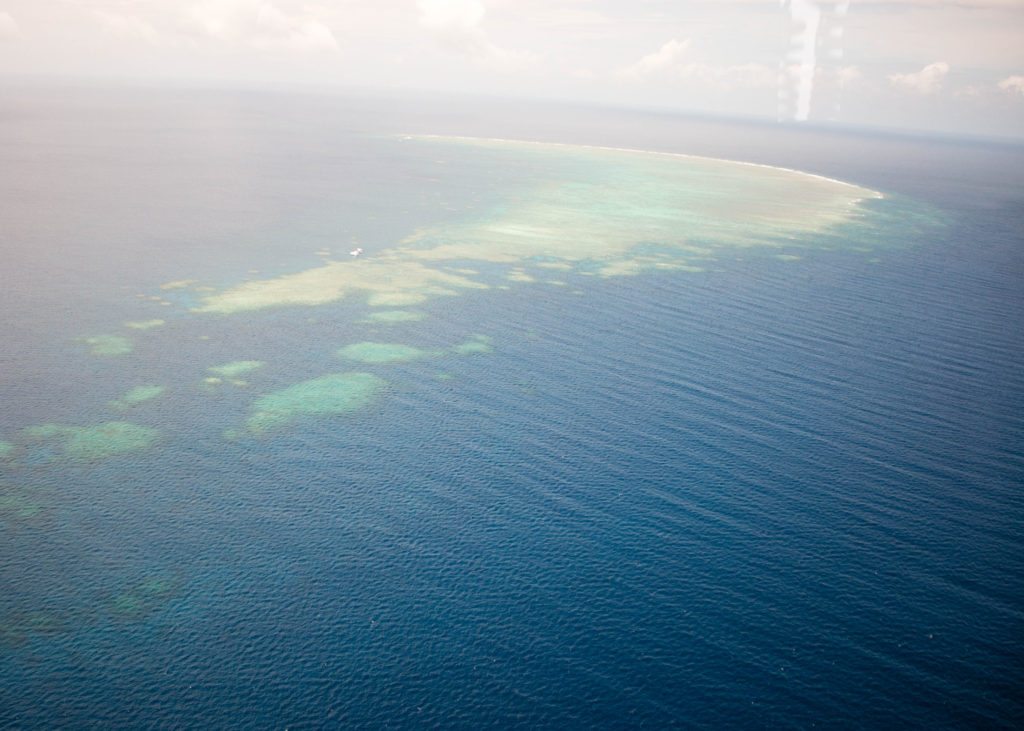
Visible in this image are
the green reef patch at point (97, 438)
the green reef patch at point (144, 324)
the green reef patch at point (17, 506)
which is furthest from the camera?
the green reef patch at point (144, 324)

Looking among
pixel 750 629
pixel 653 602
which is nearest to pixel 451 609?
pixel 653 602

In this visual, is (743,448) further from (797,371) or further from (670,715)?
(670,715)

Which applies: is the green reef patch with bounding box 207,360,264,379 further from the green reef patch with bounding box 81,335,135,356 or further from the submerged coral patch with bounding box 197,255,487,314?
the submerged coral patch with bounding box 197,255,487,314

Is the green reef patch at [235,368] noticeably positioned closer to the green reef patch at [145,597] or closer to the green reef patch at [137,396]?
the green reef patch at [137,396]

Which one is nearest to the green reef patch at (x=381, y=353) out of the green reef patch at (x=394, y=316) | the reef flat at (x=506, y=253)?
the green reef patch at (x=394, y=316)

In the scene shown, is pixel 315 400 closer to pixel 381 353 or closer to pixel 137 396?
pixel 381 353

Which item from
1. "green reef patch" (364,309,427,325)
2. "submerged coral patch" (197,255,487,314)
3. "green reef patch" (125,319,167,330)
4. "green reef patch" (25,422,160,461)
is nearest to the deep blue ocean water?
"green reef patch" (125,319,167,330)
